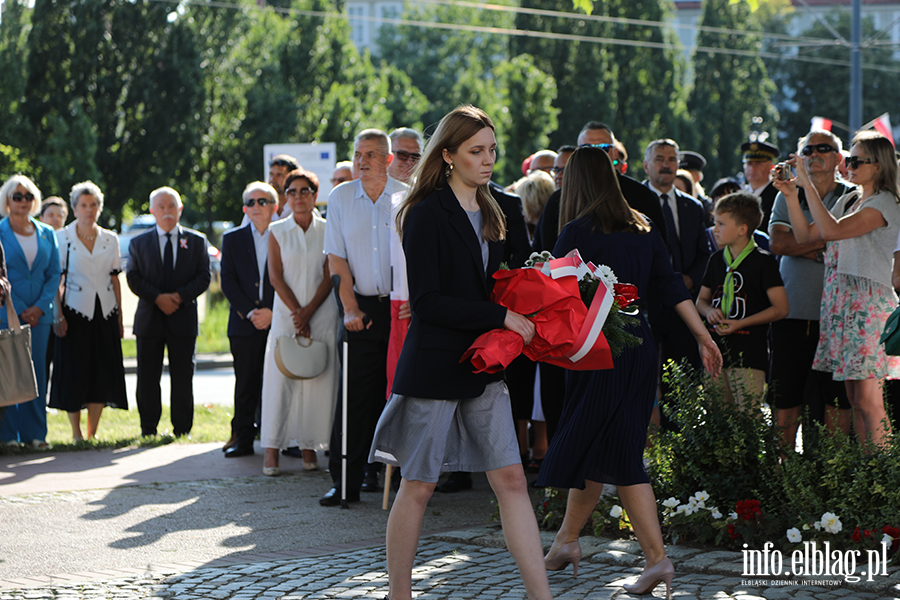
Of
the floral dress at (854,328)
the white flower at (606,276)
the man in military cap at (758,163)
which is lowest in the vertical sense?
the floral dress at (854,328)

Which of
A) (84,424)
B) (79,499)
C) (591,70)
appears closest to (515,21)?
(591,70)

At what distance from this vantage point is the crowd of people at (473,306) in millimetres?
4242

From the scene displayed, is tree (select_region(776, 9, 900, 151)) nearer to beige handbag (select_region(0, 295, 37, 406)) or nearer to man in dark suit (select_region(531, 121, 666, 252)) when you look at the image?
man in dark suit (select_region(531, 121, 666, 252))

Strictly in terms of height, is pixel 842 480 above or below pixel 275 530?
above

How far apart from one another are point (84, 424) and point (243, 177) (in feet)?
88.2

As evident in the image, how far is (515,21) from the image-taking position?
55.7m

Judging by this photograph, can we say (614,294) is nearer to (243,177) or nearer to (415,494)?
(415,494)

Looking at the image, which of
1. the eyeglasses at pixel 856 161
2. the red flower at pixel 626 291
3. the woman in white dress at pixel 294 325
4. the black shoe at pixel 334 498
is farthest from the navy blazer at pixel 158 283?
the red flower at pixel 626 291

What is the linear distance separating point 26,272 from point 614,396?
629 centimetres

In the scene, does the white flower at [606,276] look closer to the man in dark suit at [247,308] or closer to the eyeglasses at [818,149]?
the eyeglasses at [818,149]

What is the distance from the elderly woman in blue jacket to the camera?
9266mm

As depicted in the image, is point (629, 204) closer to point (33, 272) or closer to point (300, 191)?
point (300, 191)

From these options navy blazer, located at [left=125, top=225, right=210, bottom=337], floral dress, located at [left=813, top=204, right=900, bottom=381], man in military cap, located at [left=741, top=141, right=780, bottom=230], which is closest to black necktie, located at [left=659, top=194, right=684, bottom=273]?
man in military cap, located at [left=741, top=141, right=780, bottom=230]

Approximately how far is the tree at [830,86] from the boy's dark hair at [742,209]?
63.9 meters
